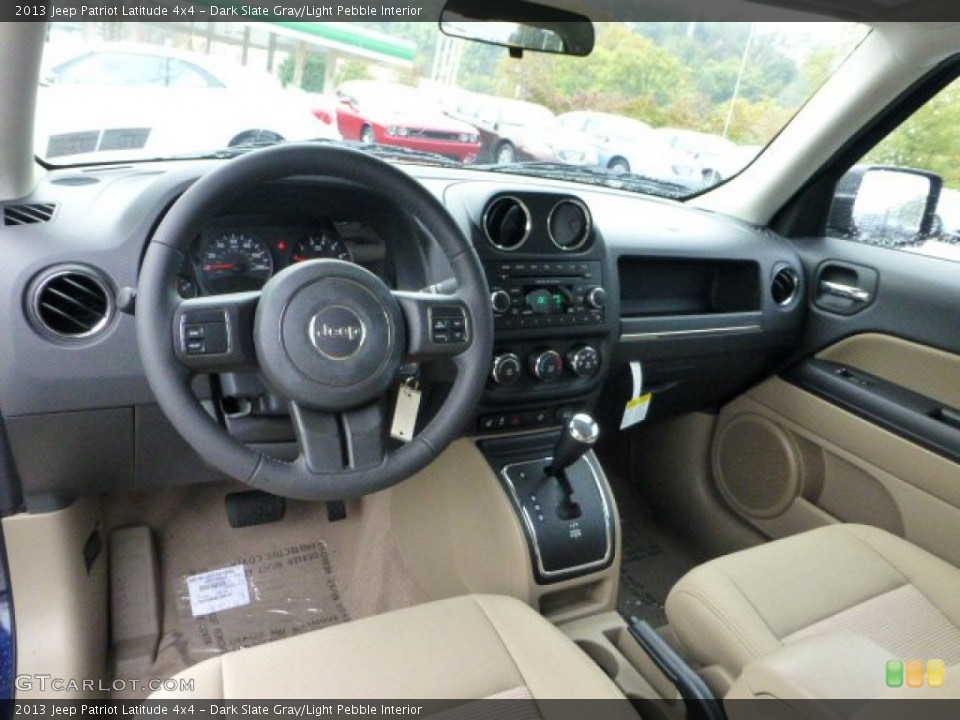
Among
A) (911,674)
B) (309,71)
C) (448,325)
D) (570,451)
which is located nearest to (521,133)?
(309,71)

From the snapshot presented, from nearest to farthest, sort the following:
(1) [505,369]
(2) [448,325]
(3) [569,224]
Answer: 1. (2) [448,325]
2. (1) [505,369]
3. (3) [569,224]

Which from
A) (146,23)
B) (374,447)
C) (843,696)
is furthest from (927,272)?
(146,23)

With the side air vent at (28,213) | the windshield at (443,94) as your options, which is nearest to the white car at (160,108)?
the windshield at (443,94)

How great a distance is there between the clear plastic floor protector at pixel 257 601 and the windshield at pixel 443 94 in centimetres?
117

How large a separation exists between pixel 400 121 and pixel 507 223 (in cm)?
51

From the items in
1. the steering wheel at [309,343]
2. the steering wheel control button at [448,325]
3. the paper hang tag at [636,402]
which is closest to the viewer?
the steering wheel at [309,343]

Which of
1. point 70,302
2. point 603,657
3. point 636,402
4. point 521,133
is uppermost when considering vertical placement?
point 521,133

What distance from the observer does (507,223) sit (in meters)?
1.77

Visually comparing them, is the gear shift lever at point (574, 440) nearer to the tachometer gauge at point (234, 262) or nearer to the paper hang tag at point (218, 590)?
the tachometer gauge at point (234, 262)

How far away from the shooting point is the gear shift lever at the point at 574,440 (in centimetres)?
162

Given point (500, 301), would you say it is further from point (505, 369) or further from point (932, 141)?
point (932, 141)

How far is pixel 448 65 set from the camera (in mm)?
2031

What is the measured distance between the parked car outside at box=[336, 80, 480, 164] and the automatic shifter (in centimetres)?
91

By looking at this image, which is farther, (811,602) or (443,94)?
(443,94)
